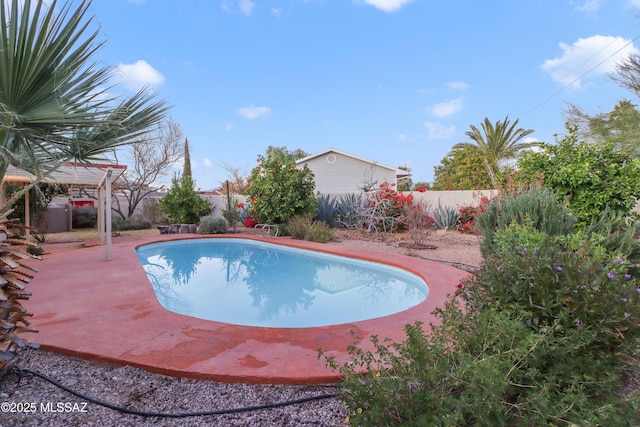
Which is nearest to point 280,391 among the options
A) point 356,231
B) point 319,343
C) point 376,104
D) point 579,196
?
point 319,343

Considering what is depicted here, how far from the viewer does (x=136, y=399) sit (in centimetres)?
243

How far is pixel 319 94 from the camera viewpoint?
58.3 feet

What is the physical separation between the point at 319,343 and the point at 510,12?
47.2 ft

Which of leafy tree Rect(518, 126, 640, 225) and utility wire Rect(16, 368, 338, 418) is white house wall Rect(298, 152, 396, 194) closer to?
leafy tree Rect(518, 126, 640, 225)

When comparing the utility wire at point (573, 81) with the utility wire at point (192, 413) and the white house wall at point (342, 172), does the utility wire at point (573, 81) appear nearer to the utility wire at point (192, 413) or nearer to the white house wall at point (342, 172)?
the white house wall at point (342, 172)

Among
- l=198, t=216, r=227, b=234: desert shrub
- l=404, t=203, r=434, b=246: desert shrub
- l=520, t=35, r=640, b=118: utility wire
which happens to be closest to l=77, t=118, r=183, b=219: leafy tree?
l=198, t=216, r=227, b=234: desert shrub

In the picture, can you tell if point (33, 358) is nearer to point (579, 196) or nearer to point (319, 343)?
point (319, 343)

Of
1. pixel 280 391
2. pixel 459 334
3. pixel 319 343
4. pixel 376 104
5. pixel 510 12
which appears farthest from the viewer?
pixel 376 104

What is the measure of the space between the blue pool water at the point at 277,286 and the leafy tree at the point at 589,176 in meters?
3.29

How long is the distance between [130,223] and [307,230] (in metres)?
8.93

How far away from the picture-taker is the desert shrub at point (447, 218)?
13.1 meters

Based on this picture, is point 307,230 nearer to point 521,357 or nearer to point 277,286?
point 277,286

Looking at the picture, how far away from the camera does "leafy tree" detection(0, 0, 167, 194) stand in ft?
7.57

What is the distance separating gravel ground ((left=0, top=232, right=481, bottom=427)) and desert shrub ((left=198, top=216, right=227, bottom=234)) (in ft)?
33.2
